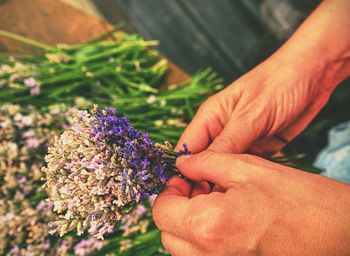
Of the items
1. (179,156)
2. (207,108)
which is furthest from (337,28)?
(179,156)

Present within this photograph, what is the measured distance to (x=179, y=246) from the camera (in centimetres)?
87

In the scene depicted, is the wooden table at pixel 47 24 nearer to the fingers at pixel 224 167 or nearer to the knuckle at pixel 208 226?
the fingers at pixel 224 167

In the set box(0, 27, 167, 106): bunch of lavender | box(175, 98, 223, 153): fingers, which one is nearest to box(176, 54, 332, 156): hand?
box(175, 98, 223, 153): fingers

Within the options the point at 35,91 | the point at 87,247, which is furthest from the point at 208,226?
the point at 35,91

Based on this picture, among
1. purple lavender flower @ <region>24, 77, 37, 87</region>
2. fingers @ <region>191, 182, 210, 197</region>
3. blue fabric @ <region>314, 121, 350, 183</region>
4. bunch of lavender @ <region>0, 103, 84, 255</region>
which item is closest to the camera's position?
fingers @ <region>191, 182, 210, 197</region>

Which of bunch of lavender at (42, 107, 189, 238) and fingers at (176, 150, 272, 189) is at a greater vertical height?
bunch of lavender at (42, 107, 189, 238)

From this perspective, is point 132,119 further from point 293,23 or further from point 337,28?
point 293,23

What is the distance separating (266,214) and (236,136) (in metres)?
0.41

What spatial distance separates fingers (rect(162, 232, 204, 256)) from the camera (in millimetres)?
823

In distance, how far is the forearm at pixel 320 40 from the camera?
50.3 inches

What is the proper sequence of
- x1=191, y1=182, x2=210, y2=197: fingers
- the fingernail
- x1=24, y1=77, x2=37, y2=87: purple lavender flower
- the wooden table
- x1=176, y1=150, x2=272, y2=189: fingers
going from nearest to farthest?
x1=176, y1=150, x2=272, y2=189: fingers
the fingernail
x1=191, y1=182, x2=210, y2=197: fingers
x1=24, y1=77, x2=37, y2=87: purple lavender flower
the wooden table

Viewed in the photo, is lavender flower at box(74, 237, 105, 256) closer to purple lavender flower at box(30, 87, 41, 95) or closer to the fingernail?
the fingernail

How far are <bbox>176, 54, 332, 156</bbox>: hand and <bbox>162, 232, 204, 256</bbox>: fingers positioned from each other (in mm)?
341

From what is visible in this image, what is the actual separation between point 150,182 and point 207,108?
448 mm
